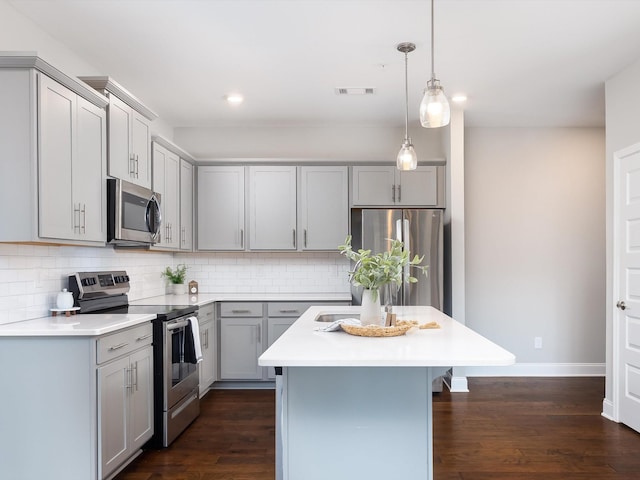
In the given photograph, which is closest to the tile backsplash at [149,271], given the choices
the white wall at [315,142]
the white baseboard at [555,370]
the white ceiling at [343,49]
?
the white wall at [315,142]

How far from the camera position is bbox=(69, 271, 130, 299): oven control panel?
3213 millimetres

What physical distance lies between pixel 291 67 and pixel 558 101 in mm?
2502

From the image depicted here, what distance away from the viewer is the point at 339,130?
5355 mm

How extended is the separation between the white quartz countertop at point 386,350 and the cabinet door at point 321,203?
255 centimetres

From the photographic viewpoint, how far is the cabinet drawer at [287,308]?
15.5ft

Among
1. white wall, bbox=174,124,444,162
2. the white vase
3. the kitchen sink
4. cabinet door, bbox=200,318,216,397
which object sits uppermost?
white wall, bbox=174,124,444,162

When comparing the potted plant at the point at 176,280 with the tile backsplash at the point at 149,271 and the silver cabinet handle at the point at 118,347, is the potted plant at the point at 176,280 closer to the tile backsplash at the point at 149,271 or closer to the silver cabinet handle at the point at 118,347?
the tile backsplash at the point at 149,271

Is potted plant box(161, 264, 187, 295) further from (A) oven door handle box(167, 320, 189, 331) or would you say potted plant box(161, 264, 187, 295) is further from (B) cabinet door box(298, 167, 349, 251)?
(A) oven door handle box(167, 320, 189, 331)

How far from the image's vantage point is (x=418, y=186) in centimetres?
497

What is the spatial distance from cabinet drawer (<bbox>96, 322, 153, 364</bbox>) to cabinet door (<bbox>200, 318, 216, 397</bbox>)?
47.2 inches

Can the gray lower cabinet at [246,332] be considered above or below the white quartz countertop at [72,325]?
below

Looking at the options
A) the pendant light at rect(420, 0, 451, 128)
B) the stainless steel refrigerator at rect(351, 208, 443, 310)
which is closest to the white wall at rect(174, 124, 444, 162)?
the stainless steel refrigerator at rect(351, 208, 443, 310)

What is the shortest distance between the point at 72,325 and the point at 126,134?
141 centimetres

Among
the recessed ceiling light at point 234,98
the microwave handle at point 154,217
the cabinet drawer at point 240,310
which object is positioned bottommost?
the cabinet drawer at point 240,310
